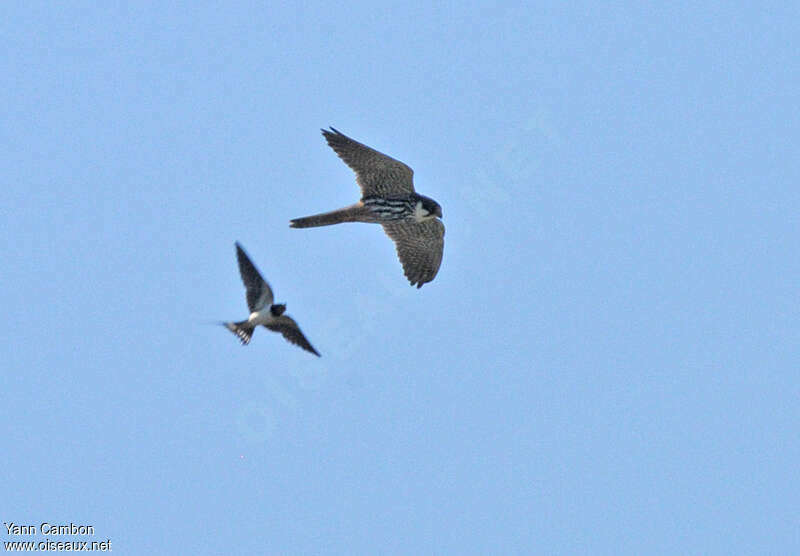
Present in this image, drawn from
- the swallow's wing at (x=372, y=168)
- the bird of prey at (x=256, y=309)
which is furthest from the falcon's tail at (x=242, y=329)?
the swallow's wing at (x=372, y=168)

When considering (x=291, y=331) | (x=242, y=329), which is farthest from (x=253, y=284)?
(x=291, y=331)

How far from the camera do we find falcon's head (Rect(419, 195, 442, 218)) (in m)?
15.2

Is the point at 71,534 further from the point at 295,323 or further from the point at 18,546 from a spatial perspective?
the point at 295,323

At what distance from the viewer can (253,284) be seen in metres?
13.6

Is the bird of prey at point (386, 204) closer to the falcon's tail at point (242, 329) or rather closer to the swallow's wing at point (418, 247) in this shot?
the swallow's wing at point (418, 247)

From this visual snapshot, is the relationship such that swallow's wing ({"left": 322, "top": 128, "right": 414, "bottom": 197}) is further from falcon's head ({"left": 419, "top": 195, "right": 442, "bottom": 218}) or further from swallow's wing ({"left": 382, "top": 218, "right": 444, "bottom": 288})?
swallow's wing ({"left": 382, "top": 218, "right": 444, "bottom": 288})

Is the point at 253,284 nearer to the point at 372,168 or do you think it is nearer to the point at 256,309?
the point at 256,309

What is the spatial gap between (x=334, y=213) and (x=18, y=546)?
6.29 metres

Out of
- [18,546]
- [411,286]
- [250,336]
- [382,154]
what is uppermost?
[382,154]

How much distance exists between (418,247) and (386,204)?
1150 mm

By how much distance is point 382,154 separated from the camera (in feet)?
48.4

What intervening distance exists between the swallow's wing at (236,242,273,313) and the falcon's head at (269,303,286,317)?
0.16m

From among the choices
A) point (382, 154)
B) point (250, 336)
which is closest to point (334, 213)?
point (382, 154)

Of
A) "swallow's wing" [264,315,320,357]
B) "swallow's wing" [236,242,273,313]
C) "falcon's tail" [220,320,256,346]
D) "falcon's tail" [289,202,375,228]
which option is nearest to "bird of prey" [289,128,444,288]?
"falcon's tail" [289,202,375,228]
